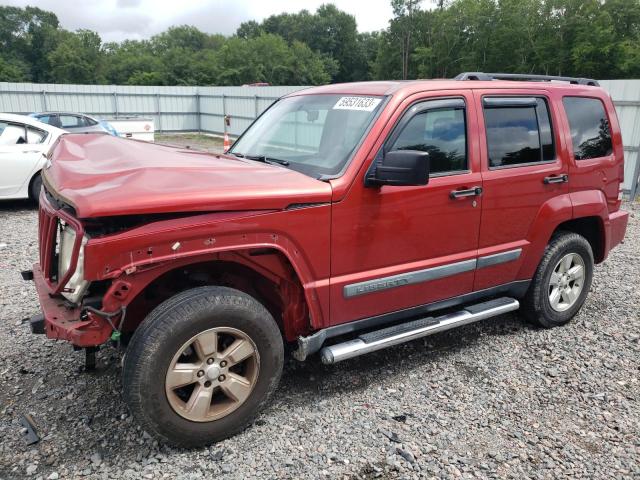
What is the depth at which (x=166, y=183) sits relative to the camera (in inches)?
109

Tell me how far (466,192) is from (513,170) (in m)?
0.56

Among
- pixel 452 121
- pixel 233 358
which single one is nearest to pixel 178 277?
pixel 233 358

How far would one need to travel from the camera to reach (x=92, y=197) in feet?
8.45

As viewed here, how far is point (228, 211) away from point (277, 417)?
1382 mm

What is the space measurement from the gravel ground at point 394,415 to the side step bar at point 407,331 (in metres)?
0.39

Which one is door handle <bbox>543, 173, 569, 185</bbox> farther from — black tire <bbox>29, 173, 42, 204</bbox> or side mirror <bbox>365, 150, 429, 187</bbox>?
black tire <bbox>29, 173, 42, 204</bbox>

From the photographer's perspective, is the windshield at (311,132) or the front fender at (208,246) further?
the windshield at (311,132)

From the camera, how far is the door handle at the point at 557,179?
4.22 m

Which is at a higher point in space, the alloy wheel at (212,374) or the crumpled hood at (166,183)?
the crumpled hood at (166,183)

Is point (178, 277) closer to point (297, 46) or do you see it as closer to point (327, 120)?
point (327, 120)

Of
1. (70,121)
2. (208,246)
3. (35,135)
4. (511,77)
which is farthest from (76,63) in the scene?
(208,246)

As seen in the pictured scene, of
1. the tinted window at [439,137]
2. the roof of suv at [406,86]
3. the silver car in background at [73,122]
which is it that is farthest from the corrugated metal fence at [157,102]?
the tinted window at [439,137]

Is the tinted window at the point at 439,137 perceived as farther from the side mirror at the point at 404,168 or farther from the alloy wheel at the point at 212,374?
the alloy wheel at the point at 212,374

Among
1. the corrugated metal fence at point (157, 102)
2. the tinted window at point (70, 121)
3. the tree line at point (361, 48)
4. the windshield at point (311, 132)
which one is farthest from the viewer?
the tree line at point (361, 48)
